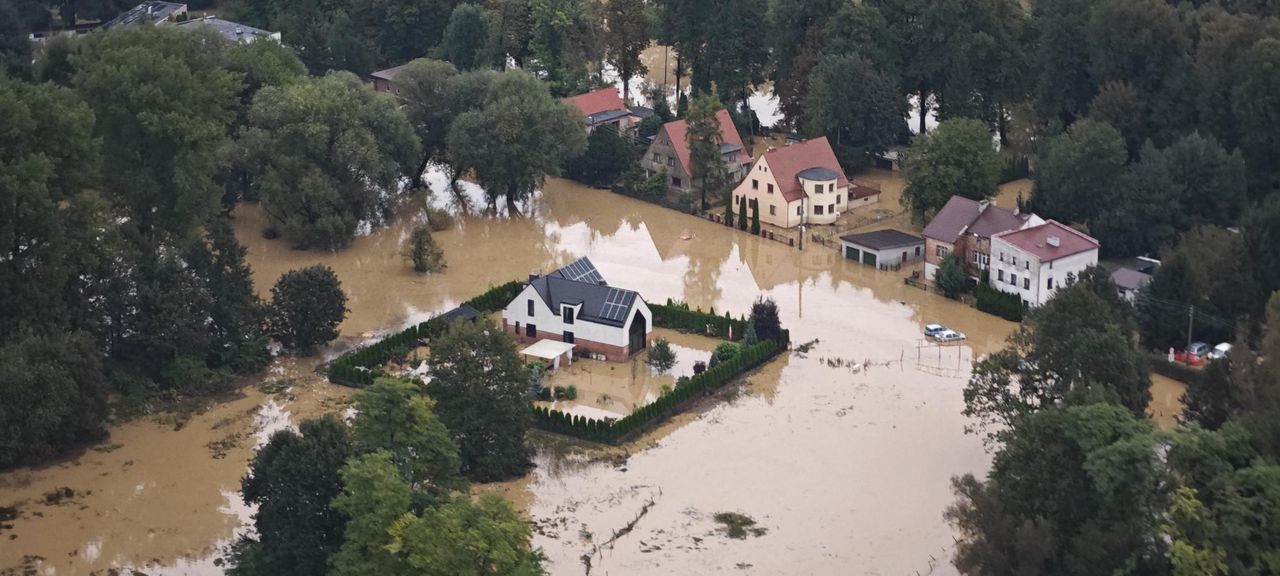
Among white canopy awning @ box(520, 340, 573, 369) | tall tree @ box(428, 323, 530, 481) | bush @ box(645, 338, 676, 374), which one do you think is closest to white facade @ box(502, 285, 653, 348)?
white canopy awning @ box(520, 340, 573, 369)

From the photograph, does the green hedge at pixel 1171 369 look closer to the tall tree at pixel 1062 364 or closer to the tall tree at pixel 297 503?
the tall tree at pixel 1062 364

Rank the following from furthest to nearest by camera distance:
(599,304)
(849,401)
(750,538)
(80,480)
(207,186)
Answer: (207,186) → (599,304) → (849,401) → (80,480) → (750,538)

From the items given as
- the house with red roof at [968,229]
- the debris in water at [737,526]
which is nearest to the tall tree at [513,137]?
the house with red roof at [968,229]

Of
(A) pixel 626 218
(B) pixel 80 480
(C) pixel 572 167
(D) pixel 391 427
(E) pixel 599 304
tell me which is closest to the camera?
(D) pixel 391 427

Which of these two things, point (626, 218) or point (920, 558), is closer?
point (920, 558)

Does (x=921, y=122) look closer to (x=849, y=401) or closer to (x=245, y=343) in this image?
(x=849, y=401)

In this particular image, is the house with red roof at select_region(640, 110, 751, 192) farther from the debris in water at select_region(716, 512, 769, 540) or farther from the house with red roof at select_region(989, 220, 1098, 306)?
the debris in water at select_region(716, 512, 769, 540)

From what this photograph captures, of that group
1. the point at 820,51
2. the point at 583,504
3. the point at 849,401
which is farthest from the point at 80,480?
the point at 820,51
